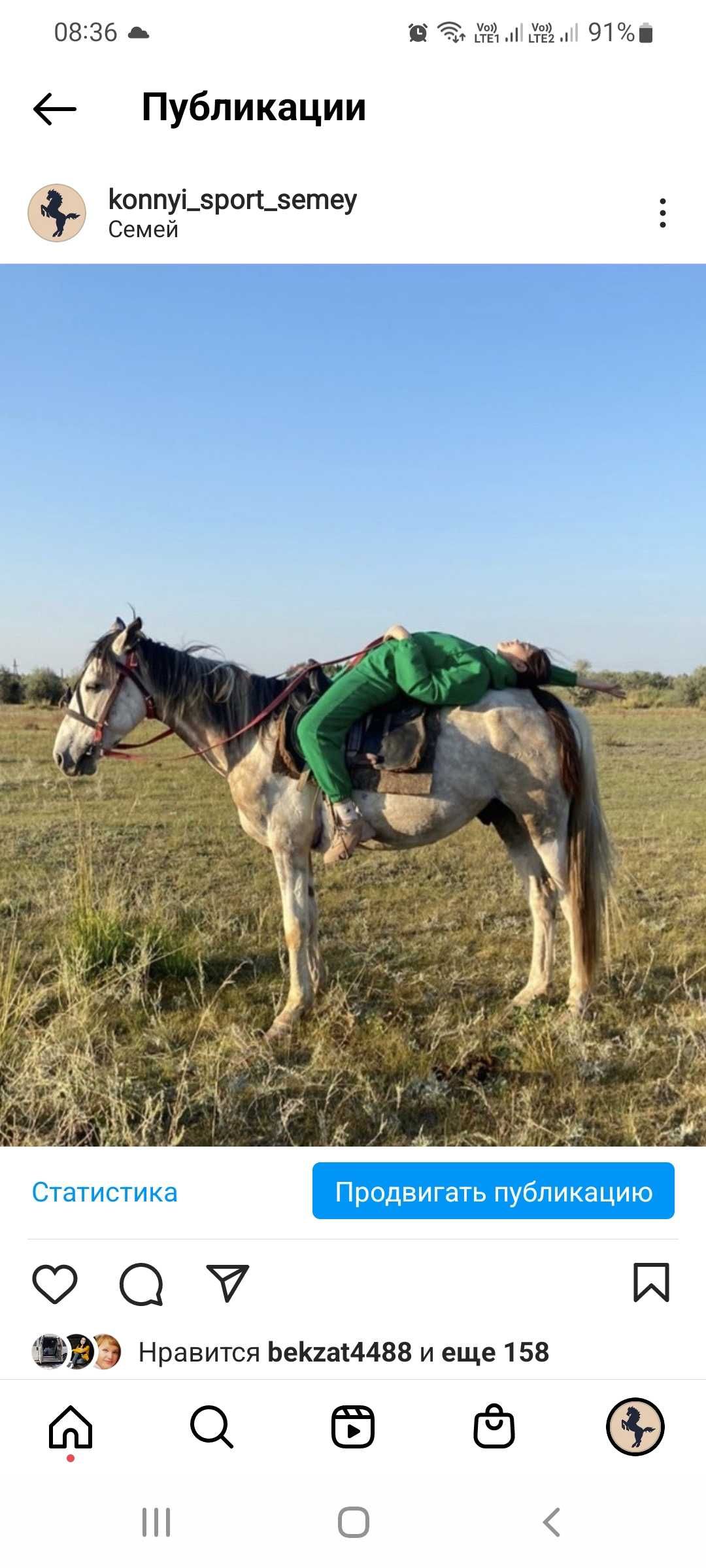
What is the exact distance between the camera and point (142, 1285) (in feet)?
6.52

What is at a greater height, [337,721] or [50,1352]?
[337,721]

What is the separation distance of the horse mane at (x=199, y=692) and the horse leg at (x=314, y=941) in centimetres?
102

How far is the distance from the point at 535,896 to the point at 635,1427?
127 inches

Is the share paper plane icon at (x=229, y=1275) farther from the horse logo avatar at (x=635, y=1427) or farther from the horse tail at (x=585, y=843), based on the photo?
the horse tail at (x=585, y=843)

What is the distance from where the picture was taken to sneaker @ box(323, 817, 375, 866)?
425 cm

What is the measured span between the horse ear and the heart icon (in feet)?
10.2

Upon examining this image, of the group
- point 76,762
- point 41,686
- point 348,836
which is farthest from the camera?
point 41,686

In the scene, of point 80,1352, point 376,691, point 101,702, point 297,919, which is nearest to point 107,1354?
point 80,1352

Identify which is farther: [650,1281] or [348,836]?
[348,836]

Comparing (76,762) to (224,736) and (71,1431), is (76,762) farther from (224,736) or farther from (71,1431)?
(71,1431)
